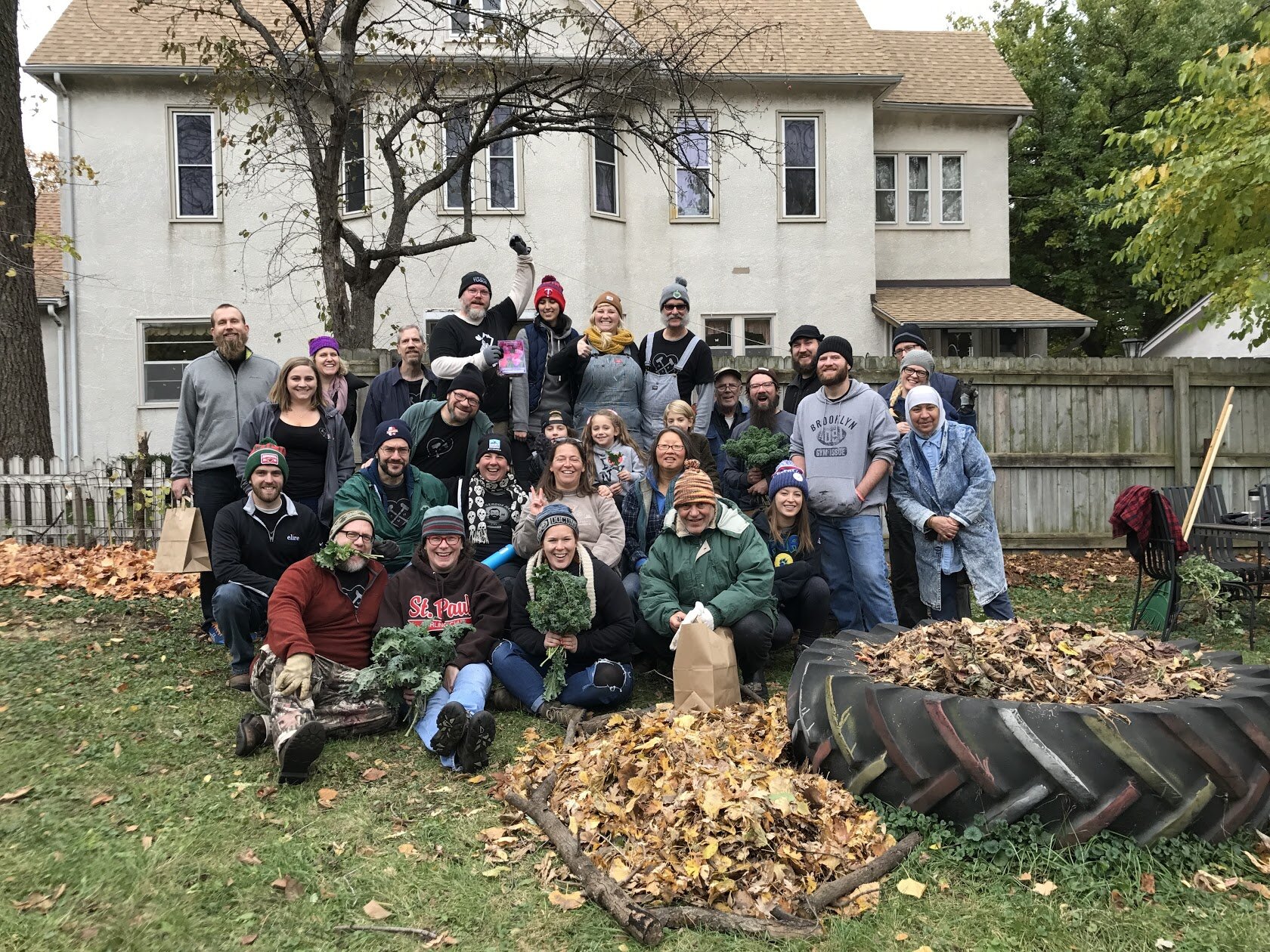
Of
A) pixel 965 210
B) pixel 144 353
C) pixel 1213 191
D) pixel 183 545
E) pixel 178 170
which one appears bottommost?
pixel 183 545

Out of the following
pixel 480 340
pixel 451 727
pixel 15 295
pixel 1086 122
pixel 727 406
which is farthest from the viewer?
pixel 1086 122

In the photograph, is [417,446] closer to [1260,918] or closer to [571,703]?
[571,703]

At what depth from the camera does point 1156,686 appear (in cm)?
400

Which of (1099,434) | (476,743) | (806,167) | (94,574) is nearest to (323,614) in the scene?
(476,743)

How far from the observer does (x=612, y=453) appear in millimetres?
6570

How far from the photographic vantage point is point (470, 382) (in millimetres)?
6562

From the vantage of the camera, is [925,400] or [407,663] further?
[925,400]

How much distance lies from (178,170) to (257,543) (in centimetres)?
1226

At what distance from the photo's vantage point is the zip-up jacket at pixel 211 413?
6.39 m

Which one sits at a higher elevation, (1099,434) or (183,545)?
(1099,434)

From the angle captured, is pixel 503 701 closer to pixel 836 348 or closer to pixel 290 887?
pixel 290 887

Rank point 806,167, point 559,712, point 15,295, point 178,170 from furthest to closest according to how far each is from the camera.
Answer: point 806,167
point 178,170
point 15,295
point 559,712

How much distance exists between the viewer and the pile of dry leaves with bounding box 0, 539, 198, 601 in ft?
27.5

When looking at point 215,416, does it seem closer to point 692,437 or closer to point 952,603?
point 692,437
